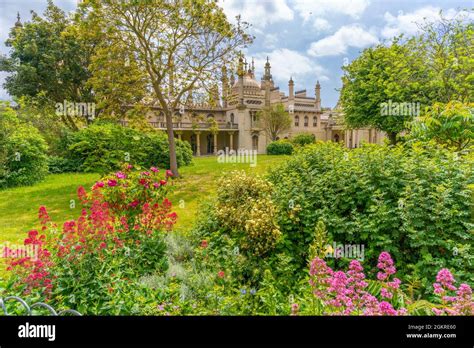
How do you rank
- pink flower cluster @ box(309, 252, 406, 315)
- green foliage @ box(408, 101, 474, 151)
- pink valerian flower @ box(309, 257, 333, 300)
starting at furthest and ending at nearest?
green foliage @ box(408, 101, 474, 151), pink valerian flower @ box(309, 257, 333, 300), pink flower cluster @ box(309, 252, 406, 315)

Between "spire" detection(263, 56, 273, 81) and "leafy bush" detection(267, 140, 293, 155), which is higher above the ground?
"spire" detection(263, 56, 273, 81)

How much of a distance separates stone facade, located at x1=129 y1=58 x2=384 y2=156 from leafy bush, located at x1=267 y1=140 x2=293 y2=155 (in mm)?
127

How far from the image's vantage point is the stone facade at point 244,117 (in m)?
3.61

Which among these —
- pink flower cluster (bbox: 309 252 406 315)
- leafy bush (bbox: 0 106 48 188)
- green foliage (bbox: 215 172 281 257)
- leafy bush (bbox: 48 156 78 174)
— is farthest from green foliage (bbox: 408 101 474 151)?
leafy bush (bbox: 0 106 48 188)

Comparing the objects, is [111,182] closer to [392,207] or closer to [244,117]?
[244,117]

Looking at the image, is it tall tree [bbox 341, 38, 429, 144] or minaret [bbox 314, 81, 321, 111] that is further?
tall tree [bbox 341, 38, 429, 144]

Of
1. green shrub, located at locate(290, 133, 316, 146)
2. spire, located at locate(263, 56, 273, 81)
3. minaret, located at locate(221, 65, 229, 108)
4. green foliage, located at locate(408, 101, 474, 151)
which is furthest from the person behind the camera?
green shrub, located at locate(290, 133, 316, 146)

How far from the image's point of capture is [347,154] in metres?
3.76

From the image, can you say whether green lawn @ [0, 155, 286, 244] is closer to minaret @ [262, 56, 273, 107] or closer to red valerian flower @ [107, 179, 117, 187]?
red valerian flower @ [107, 179, 117, 187]

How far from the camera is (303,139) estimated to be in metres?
5.25

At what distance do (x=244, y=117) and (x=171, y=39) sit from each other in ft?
5.58

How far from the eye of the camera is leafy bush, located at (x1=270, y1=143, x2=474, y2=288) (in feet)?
8.35

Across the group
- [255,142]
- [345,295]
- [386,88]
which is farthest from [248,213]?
[386,88]

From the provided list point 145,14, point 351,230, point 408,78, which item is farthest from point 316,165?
point 408,78
